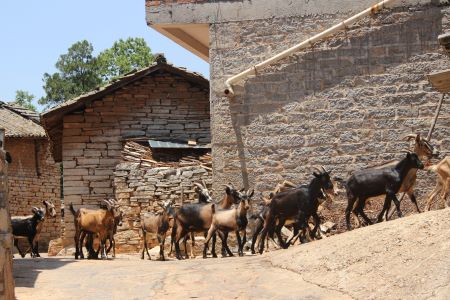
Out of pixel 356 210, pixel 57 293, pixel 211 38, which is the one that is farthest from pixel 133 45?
pixel 57 293

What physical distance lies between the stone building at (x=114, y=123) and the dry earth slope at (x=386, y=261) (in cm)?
1097

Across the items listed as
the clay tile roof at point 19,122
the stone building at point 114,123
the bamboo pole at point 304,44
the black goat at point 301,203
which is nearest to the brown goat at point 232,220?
the black goat at point 301,203

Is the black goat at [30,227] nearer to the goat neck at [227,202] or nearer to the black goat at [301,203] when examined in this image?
the goat neck at [227,202]

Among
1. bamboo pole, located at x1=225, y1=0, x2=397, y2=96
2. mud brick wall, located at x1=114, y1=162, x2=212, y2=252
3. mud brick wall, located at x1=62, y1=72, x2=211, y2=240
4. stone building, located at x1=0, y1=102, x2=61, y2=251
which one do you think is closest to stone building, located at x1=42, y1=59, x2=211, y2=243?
mud brick wall, located at x1=62, y1=72, x2=211, y2=240

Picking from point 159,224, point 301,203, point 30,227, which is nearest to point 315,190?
point 301,203

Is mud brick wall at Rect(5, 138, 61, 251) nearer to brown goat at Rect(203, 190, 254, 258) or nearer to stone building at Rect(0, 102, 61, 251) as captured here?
stone building at Rect(0, 102, 61, 251)

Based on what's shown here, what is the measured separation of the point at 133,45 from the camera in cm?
5584

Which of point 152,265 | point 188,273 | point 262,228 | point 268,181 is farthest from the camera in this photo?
point 268,181

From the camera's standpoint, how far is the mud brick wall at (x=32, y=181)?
1375 inches

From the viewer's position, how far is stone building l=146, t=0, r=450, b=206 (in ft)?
59.1

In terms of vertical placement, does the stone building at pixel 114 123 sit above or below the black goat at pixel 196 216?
above

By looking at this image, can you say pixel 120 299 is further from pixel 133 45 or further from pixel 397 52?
pixel 133 45

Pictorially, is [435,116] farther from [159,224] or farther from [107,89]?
[107,89]

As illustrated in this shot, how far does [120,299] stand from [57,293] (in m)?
0.98
